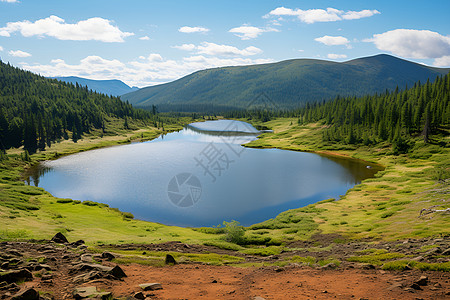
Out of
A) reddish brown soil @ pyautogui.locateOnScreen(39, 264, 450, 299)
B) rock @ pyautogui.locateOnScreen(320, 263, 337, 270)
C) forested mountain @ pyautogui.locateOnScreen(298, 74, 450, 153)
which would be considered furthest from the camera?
forested mountain @ pyautogui.locateOnScreen(298, 74, 450, 153)

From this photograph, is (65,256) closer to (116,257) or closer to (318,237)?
(116,257)

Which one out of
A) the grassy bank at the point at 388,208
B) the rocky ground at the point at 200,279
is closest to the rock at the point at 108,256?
the rocky ground at the point at 200,279

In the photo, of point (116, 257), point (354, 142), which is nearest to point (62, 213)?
point (116, 257)

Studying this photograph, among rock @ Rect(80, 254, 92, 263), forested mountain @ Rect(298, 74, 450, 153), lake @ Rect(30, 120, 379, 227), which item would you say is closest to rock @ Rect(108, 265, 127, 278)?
rock @ Rect(80, 254, 92, 263)

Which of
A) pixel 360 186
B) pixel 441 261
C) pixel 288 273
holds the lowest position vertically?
pixel 360 186

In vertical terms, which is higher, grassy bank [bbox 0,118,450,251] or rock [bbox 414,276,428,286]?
rock [bbox 414,276,428,286]

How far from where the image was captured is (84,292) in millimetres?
16781

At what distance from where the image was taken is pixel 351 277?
844 inches

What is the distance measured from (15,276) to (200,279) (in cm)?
1232

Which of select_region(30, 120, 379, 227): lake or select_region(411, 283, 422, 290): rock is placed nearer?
select_region(411, 283, 422, 290): rock

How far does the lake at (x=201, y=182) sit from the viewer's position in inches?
2581

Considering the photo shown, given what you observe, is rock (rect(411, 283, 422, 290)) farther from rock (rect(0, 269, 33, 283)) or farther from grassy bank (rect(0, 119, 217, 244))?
grassy bank (rect(0, 119, 217, 244))

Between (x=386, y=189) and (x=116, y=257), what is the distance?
71544mm

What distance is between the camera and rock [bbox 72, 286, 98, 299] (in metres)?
16.3
